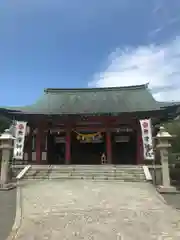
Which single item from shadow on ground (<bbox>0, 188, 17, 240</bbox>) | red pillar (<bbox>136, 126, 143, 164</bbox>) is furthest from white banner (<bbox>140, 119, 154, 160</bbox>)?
shadow on ground (<bbox>0, 188, 17, 240</bbox>)

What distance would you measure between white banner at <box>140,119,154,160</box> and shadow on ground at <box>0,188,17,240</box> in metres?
9.73

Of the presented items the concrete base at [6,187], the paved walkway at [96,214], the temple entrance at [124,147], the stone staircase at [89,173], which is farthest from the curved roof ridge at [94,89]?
the paved walkway at [96,214]

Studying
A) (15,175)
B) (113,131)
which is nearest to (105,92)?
(113,131)

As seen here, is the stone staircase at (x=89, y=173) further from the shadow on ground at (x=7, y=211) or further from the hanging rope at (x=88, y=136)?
the hanging rope at (x=88, y=136)

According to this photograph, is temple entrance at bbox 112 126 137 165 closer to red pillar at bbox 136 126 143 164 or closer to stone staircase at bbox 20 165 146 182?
red pillar at bbox 136 126 143 164

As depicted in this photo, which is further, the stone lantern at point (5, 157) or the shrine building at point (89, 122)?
the shrine building at point (89, 122)

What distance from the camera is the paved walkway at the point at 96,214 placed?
20.8 ft

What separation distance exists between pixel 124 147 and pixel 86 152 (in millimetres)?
3742

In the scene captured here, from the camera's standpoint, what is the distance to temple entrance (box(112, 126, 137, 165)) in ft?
73.3

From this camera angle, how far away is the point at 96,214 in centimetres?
777

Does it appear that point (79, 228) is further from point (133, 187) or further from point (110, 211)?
point (133, 187)

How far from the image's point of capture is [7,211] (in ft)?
28.2

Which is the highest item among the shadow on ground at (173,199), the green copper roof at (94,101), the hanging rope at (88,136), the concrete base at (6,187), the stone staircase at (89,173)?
the green copper roof at (94,101)

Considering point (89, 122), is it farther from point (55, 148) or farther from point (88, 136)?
point (55, 148)
